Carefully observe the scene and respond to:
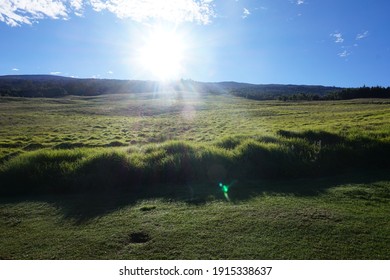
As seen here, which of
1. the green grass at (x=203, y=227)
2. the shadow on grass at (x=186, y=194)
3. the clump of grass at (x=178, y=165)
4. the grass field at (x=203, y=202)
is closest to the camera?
the green grass at (x=203, y=227)

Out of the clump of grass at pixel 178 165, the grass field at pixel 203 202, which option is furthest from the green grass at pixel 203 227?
the clump of grass at pixel 178 165

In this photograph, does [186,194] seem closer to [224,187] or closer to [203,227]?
[224,187]

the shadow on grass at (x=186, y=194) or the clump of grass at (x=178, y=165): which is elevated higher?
the clump of grass at (x=178, y=165)

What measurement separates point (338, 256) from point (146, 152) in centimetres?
833

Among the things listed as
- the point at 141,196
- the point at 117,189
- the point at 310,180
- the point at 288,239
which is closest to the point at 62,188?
the point at 117,189

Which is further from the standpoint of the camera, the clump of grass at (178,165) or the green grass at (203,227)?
the clump of grass at (178,165)

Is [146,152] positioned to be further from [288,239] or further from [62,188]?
[288,239]

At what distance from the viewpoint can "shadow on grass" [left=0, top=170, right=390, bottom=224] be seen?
852 centimetres

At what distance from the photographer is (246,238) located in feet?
21.5

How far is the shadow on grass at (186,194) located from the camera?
27.9 ft

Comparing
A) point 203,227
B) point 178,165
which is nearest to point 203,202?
point 203,227

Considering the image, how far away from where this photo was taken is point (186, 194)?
9352mm

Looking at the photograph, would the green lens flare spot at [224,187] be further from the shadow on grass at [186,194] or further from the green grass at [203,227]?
the green grass at [203,227]

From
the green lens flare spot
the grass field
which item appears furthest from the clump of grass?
the green lens flare spot
